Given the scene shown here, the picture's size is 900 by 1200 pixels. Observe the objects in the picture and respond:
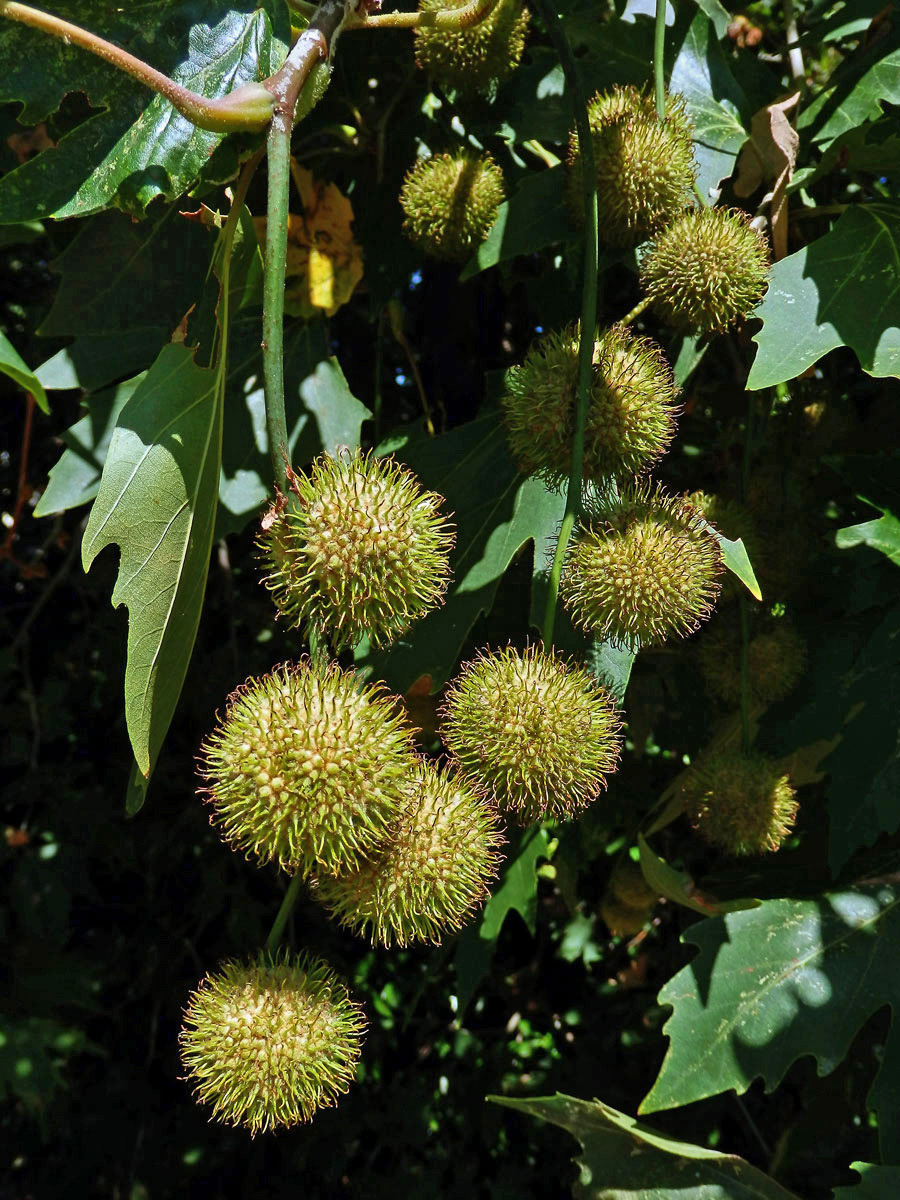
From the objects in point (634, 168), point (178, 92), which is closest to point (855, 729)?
point (634, 168)

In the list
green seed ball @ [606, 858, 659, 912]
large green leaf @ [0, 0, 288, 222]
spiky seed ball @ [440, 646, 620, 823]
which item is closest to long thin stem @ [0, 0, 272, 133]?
large green leaf @ [0, 0, 288, 222]

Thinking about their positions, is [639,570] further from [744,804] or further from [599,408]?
[744,804]

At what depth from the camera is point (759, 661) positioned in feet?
5.78

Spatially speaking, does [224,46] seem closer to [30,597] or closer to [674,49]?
[674,49]

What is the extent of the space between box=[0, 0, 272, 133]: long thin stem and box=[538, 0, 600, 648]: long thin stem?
0.48m

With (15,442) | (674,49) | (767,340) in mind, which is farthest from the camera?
(15,442)

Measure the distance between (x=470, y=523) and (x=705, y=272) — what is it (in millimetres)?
558

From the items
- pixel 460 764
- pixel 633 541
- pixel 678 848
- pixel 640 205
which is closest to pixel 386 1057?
pixel 678 848

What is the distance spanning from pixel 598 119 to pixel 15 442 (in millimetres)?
1983

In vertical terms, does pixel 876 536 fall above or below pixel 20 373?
below

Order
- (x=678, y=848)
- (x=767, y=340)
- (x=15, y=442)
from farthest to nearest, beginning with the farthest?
1. (x=15, y=442)
2. (x=678, y=848)
3. (x=767, y=340)

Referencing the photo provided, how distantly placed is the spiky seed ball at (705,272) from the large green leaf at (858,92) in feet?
1.49

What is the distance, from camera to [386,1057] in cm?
293

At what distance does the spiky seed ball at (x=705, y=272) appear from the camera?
1477mm
